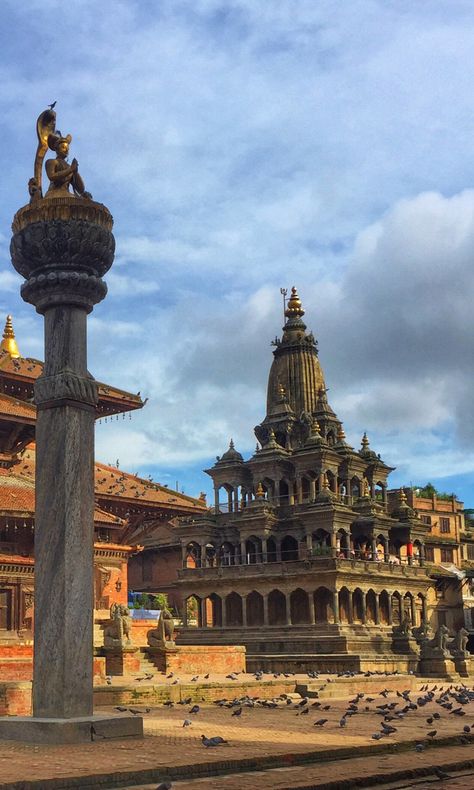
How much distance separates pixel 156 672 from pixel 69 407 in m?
17.1

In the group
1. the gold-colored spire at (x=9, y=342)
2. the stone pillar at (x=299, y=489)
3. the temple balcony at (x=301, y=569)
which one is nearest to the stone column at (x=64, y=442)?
the gold-colored spire at (x=9, y=342)

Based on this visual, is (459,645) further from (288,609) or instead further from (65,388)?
(65,388)

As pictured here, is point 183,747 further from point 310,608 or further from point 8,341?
point 310,608

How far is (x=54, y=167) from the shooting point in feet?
48.6

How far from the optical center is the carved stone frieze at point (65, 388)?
536 inches

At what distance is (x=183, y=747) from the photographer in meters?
11.9

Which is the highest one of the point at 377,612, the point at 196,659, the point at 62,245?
the point at 62,245

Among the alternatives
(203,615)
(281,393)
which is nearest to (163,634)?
(203,615)

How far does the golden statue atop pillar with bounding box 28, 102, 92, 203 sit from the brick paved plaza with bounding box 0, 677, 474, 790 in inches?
302

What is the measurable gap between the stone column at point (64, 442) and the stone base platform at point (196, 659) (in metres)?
16.4

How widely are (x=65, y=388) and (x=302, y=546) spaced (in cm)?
4351

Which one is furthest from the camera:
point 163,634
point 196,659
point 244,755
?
point 196,659

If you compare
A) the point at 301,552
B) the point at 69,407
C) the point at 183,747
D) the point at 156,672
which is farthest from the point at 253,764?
the point at 301,552

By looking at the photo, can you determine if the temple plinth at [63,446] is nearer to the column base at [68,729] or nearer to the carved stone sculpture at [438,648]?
the column base at [68,729]
